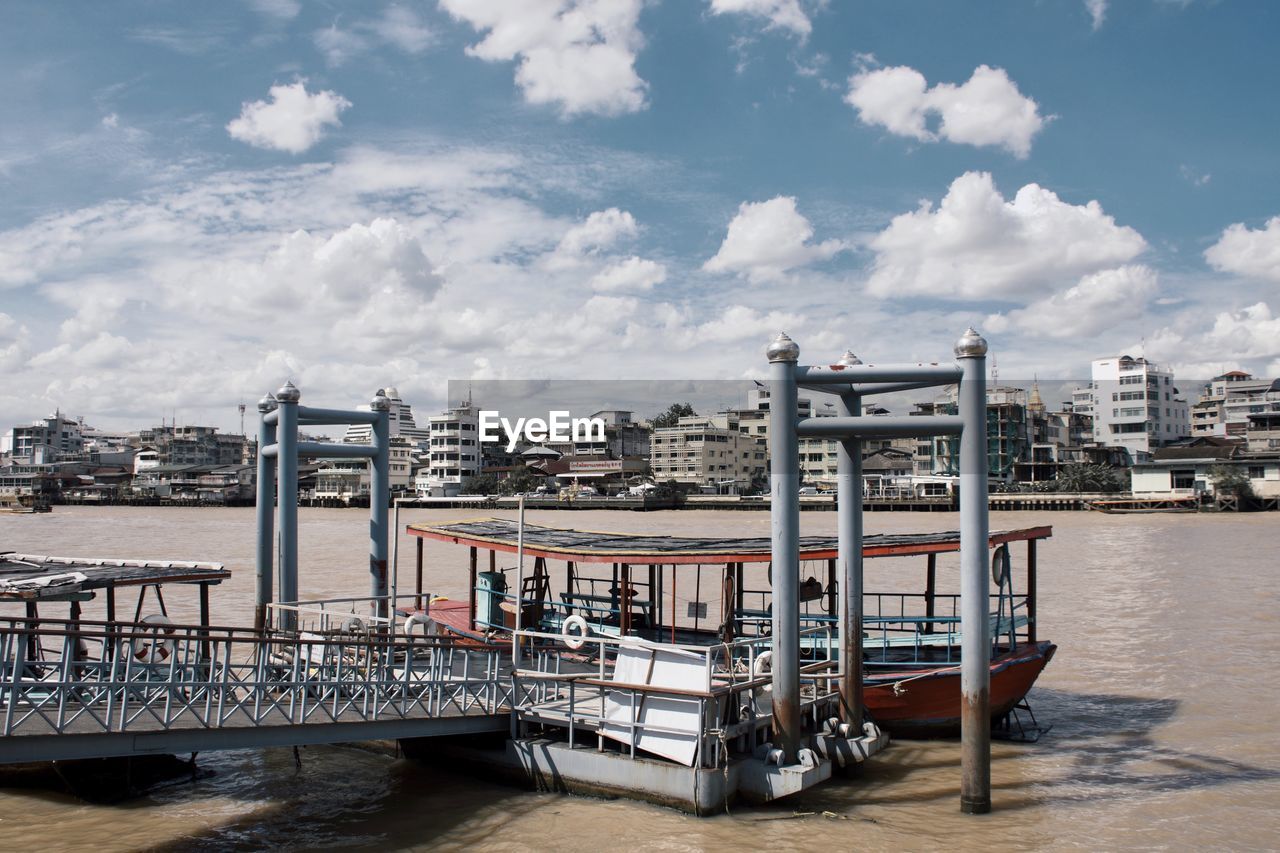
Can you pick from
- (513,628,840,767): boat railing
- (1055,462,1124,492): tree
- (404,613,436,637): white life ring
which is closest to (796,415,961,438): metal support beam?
(513,628,840,767): boat railing

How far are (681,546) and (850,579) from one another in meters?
3.43

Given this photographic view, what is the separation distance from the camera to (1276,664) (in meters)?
21.1

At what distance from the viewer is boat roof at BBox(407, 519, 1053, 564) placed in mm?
14531

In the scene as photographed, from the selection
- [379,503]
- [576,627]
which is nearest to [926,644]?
[576,627]

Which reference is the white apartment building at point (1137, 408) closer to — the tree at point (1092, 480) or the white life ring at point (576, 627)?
the tree at point (1092, 480)

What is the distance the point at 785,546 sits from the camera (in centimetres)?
1173

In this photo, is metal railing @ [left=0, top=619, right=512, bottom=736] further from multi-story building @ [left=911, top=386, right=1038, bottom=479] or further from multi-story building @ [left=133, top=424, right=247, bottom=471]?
multi-story building @ [left=133, top=424, right=247, bottom=471]

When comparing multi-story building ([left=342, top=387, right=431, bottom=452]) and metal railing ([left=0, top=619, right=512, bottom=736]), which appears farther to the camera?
multi-story building ([left=342, top=387, right=431, bottom=452])

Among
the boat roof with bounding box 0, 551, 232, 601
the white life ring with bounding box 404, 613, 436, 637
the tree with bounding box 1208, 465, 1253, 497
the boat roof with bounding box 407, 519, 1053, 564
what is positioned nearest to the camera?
the boat roof with bounding box 0, 551, 232, 601

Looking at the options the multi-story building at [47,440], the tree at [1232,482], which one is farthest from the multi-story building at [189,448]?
the tree at [1232,482]

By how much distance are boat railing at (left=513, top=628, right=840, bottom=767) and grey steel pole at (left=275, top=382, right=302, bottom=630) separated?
5.07m

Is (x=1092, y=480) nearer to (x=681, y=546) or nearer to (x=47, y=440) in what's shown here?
(x=681, y=546)

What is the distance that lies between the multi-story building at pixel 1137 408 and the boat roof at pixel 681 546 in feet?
312

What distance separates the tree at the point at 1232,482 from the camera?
242ft
